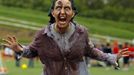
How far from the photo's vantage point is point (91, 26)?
49969 mm

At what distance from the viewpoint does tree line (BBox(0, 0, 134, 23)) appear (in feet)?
183

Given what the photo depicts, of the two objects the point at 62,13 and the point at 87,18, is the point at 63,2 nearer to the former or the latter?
the point at 62,13

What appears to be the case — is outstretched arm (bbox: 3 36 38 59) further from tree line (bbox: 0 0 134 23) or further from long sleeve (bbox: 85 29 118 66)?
tree line (bbox: 0 0 134 23)

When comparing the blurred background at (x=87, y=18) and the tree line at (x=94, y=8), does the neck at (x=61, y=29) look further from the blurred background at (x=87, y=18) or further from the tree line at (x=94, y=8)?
the tree line at (x=94, y=8)

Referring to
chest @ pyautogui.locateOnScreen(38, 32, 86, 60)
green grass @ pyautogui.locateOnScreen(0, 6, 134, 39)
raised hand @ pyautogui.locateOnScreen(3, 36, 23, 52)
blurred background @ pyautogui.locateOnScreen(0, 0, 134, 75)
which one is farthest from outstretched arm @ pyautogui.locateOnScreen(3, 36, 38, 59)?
green grass @ pyautogui.locateOnScreen(0, 6, 134, 39)

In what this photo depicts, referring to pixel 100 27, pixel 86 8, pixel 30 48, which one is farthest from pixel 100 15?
pixel 30 48

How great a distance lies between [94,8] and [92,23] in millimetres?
5039

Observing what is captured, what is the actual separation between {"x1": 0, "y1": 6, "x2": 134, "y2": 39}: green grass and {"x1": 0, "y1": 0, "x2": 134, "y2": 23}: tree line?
3.75ft

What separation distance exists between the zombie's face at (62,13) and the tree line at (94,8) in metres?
48.5

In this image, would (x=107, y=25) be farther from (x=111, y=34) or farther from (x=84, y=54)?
(x=84, y=54)

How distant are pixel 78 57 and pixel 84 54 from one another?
0.14m

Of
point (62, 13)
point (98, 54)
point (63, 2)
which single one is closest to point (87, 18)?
point (98, 54)

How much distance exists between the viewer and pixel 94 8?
190 ft

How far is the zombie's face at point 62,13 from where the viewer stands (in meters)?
6.21
